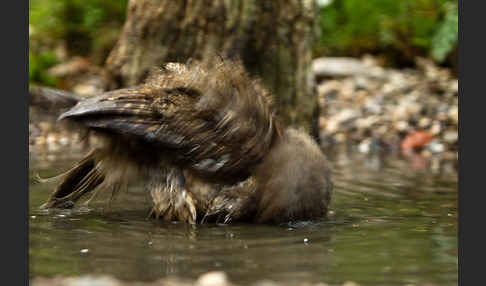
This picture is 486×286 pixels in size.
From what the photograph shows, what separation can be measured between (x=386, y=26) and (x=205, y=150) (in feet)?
28.9

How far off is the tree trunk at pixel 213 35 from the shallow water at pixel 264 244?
170cm

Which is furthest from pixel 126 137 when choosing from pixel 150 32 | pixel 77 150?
pixel 77 150

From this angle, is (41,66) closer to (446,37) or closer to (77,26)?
(77,26)

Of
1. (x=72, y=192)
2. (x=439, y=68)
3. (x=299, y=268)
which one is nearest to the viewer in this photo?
(x=299, y=268)

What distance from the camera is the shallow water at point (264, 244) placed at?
3590mm

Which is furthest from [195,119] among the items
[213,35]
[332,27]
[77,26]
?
[332,27]

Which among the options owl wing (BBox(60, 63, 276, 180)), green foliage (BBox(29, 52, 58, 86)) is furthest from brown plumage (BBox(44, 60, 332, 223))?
green foliage (BBox(29, 52, 58, 86))

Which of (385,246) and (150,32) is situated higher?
(150,32)

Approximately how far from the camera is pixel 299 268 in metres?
3.71

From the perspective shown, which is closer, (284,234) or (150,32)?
(284,234)

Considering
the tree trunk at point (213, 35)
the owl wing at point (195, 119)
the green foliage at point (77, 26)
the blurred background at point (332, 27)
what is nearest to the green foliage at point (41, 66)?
the blurred background at point (332, 27)

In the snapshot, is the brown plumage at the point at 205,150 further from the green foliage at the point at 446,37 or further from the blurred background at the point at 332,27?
the blurred background at the point at 332,27

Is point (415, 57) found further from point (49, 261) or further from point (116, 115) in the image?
point (49, 261)

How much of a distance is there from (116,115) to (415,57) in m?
9.34
